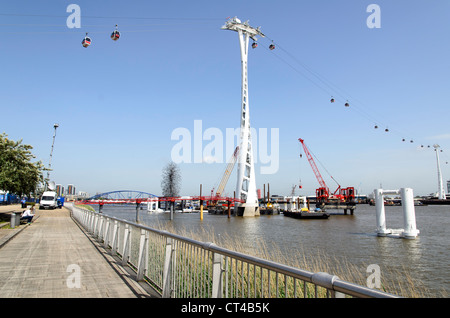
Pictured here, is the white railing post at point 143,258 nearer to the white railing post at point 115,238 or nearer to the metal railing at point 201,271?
the metal railing at point 201,271

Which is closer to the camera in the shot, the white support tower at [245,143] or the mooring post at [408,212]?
the mooring post at [408,212]

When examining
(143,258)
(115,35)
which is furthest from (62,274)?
(115,35)

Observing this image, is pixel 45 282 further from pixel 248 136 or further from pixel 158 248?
pixel 248 136

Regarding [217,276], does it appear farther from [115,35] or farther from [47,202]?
[47,202]

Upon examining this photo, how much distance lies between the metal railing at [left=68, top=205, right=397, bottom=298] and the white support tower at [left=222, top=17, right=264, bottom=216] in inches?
2961

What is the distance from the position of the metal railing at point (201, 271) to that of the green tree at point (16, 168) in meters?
18.8

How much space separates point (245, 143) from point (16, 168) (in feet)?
213

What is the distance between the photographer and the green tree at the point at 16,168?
24.1 meters

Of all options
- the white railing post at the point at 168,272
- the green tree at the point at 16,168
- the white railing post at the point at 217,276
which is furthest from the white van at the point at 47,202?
the white railing post at the point at 217,276
